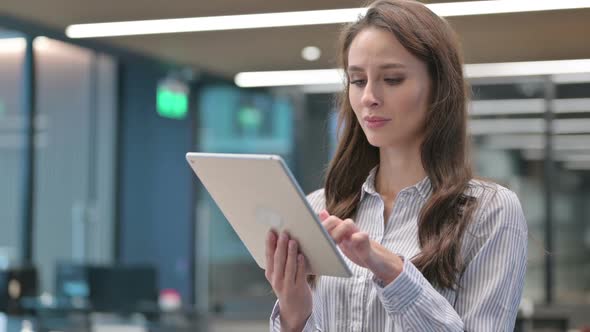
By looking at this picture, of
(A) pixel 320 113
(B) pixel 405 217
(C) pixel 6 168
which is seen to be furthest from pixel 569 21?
(B) pixel 405 217

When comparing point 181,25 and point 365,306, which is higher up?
point 181,25

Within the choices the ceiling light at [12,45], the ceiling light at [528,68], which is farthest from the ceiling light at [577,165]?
the ceiling light at [12,45]

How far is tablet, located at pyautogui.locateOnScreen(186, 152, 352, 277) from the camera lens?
4.66 ft

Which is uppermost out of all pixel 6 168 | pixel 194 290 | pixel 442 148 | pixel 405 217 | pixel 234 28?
pixel 234 28

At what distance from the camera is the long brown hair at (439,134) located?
1.59 meters

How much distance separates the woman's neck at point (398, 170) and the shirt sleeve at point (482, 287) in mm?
162

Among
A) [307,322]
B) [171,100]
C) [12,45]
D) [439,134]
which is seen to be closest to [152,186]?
[171,100]

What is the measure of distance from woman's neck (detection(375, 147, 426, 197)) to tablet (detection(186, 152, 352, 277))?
28 centimetres

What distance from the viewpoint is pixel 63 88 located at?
9.86m

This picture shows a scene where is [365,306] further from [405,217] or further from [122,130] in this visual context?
[122,130]

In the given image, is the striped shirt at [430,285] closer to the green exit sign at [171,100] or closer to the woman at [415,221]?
the woman at [415,221]

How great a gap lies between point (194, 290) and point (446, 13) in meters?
5.63

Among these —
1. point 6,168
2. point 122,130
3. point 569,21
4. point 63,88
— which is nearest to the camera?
point 569,21

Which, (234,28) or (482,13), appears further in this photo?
(234,28)
